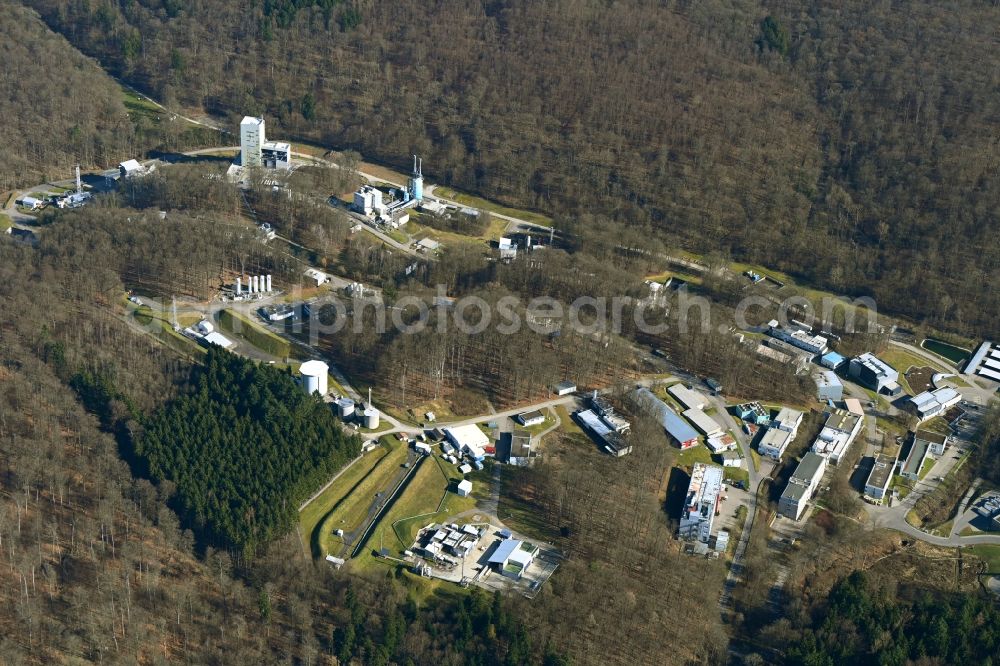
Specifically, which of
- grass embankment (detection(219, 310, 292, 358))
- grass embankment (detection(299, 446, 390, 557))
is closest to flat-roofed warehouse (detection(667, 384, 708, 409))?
grass embankment (detection(299, 446, 390, 557))

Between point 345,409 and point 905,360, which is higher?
point 905,360

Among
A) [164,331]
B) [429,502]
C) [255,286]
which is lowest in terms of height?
[429,502]

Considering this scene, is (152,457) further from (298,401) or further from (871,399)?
(871,399)

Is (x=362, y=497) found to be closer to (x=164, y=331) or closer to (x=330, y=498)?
(x=330, y=498)

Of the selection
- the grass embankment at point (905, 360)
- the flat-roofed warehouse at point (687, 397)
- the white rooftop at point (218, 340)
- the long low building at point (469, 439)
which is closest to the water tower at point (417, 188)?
the white rooftop at point (218, 340)

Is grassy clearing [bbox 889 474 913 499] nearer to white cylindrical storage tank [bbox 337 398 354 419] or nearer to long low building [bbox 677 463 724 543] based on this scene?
long low building [bbox 677 463 724 543]

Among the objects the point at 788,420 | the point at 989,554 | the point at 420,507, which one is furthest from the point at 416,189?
the point at 989,554

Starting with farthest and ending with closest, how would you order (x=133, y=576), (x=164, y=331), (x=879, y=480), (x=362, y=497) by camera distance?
(x=164, y=331)
(x=879, y=480)
(x=362, y=497)
(x=133, y=576)

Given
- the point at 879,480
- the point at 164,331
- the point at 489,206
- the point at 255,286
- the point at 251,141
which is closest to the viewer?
the point at 879,480
